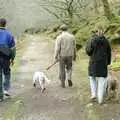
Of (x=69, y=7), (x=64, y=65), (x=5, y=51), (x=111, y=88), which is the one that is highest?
(x=69, y=7)

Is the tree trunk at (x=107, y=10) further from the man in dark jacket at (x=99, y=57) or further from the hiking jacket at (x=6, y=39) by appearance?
the man in dark jacket at (x=99, y=57)

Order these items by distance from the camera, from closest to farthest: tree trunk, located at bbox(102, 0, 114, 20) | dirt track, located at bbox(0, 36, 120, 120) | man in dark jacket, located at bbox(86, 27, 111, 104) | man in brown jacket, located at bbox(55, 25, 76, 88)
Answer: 1. dirt track, located at bbox(0, 36, 120, 120)
2. man in dark jacket, located at bbox(86, 27, 111, 104)
3. man in brown jacket, located at bbox(55, 25, 76, 88)
4. tree trunk, located at bbox(102, 0, 114, 20)

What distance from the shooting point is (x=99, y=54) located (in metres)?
12.0

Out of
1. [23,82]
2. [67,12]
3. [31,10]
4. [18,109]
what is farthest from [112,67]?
[31,10]

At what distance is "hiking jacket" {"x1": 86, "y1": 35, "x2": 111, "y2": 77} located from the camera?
1196cm

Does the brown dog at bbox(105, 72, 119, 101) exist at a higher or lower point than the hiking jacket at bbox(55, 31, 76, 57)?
lower

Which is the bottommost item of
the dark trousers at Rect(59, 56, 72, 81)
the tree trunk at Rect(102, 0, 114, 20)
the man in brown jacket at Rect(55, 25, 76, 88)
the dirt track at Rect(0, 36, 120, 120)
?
the dirt track at Rect(0, 36, 120, 120)

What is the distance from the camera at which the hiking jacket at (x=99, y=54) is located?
1196 cm

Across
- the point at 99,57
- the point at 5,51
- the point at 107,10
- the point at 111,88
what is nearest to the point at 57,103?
the point at 111,88

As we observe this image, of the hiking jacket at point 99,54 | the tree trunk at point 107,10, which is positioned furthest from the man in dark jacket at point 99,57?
the tree trunk at point 107,10

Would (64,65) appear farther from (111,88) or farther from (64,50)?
(111,88)

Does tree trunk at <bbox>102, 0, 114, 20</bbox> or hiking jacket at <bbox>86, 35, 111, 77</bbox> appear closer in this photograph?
hiking jacket at <bbox>86, 35, 111, 77</bbox>

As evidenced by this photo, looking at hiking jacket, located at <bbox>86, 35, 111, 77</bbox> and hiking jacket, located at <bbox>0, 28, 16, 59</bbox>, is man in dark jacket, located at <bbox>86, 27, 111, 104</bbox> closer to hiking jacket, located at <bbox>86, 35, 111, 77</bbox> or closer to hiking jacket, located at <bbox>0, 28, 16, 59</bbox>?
hiking jacket, located at <bbox>86, 35, 111, 77</bbox>

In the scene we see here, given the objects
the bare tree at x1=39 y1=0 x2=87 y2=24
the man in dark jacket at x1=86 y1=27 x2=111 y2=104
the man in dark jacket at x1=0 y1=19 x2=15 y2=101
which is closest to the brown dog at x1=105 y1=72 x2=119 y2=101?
the man in dark jacket at x1=86 y1=27 x2=111 y2=104
